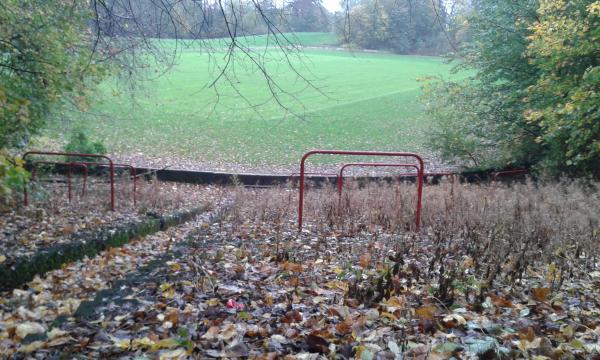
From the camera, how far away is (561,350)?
10.1 feet

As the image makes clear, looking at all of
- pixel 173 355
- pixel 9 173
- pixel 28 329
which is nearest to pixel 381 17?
pixel 9 173

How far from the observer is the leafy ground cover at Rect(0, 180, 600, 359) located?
3240 millimetres

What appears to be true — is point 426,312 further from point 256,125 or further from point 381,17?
point 256,125

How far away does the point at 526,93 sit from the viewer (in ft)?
56.6

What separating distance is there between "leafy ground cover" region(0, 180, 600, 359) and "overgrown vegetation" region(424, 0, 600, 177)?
630 centimetres

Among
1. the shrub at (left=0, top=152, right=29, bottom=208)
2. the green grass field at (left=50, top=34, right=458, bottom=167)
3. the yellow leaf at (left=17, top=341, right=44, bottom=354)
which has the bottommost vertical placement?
the green grass field at (left=50, top=34, right=458, bottom=167)

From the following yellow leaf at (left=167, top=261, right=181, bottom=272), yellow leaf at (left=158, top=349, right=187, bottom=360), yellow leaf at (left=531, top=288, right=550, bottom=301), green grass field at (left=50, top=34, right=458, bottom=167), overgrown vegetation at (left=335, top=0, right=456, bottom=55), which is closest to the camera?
yellow leaf at (left=158, top=349, right=187, bottom=360)

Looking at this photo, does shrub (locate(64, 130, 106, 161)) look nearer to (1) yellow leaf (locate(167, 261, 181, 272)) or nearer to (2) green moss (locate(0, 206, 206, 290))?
(2) green moss (locate(0, 206, 206, 290))

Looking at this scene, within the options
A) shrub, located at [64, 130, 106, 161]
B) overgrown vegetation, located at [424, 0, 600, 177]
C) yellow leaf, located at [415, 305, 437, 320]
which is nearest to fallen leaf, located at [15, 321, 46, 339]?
yellow leaf, located at [415, 305, 437, 320]

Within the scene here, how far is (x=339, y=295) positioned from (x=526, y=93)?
15.2 metres

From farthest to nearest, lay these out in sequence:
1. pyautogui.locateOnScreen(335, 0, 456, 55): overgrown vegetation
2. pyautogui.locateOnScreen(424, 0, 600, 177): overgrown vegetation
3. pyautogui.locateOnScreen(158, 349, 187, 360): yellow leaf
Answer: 1. pyautogui.locateOnScreen(424, 0, 600, 177): overgrown vegetation
2. pyautogui.locateOnScreen(335, 0, 456, 55): overgrown vegetation
3. pyautogui.locateOnScreen(158, 349, 187, 360): yellow leaf

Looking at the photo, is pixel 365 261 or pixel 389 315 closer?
pixel 389 315

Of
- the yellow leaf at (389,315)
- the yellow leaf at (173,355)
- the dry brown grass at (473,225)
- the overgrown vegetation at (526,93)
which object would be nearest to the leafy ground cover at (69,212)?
the dry brown grass at (473,225)

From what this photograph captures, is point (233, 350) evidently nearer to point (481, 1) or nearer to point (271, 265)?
point (271, 265)
